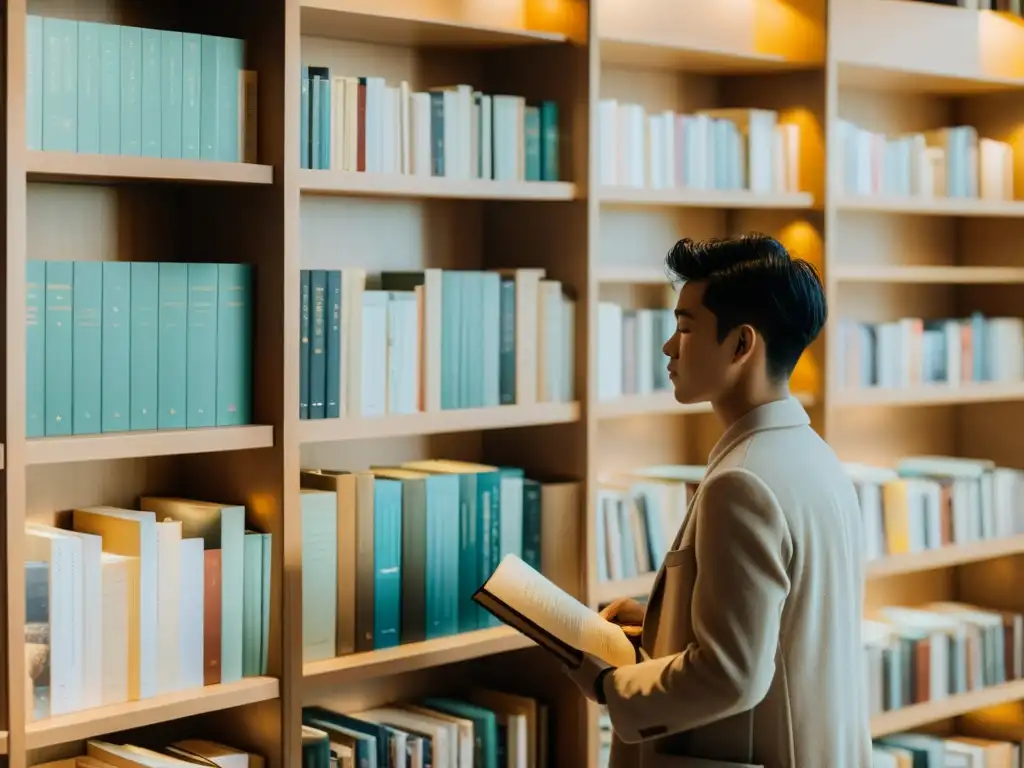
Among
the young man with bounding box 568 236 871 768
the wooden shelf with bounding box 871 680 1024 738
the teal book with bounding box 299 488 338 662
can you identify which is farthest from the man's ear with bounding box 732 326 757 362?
the wooden shelf with bounding box 871 680 1024 738

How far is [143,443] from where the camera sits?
2607 mm

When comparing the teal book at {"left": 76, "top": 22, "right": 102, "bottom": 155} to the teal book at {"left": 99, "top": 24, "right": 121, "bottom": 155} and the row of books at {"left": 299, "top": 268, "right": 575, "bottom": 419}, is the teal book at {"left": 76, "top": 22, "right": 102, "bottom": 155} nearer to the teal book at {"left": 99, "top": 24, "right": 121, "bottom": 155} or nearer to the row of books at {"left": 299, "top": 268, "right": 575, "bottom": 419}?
the teal book at {"left": 99, "top": 24, "right": 121, "bottom": 155}

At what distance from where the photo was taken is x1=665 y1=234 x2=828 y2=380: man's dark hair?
2418 millimetres

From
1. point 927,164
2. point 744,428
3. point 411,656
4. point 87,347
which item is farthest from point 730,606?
point 927,164

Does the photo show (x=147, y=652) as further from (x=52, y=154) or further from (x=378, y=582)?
(x=52, y=154)

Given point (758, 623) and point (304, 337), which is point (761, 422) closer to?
point (758, 623)

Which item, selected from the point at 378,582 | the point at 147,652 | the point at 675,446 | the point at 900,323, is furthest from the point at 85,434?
the point at 900,323

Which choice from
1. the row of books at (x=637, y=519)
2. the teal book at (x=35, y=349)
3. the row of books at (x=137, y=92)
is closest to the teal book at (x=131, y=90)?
the row of books at (x=137, y=92)

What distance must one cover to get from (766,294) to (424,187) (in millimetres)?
888

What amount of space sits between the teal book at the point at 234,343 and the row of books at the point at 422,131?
0.93 feet

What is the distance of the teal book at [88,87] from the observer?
100 inches

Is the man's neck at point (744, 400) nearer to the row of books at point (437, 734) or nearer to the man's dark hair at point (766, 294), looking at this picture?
the man's dark hair at point (766, 294)

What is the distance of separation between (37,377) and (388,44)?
4.06 feet

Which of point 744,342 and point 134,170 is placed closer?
point 744,342
